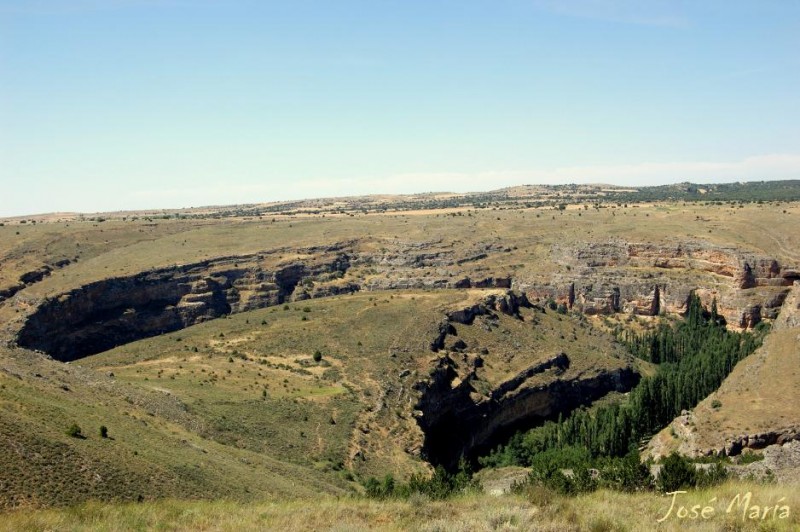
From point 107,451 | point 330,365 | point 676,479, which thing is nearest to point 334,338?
point 330,365

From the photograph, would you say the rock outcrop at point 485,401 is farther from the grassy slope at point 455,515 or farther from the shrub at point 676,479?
the grassy slope at point 455,515

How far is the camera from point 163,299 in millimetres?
100500

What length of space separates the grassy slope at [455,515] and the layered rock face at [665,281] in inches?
3570

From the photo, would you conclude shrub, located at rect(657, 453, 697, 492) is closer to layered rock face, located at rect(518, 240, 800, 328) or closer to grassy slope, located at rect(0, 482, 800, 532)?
grassy slope, located at rect(0, 482, 800, 532)

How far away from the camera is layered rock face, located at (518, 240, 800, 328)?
339ft

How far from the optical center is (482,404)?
2783 inches

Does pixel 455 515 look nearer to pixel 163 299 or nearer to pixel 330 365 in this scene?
pixel 330 365

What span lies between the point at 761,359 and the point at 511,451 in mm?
29946

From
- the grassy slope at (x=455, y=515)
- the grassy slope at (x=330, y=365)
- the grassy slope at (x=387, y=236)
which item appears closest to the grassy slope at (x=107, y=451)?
the grassy slope at (x=330, y=365)

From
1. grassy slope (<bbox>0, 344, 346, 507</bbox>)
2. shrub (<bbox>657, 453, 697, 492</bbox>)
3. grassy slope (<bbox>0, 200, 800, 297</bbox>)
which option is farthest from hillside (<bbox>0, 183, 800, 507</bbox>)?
shrub (<bbox>657, 453, 697, 492</bbox>)

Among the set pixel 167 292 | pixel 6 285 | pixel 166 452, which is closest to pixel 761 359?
pixel 166 452

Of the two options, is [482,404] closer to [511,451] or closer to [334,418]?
[511,451]

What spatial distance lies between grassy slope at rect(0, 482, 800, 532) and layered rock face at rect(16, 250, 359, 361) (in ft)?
220

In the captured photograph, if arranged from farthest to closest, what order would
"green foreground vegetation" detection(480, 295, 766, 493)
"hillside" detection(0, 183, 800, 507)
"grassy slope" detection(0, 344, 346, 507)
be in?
"green foreground vegetation" detection(480, 295, 766, 493) < "hillside" detection(0, 183, 800, 507) < "grassy slope" detection(0, 344, 346, 507)
